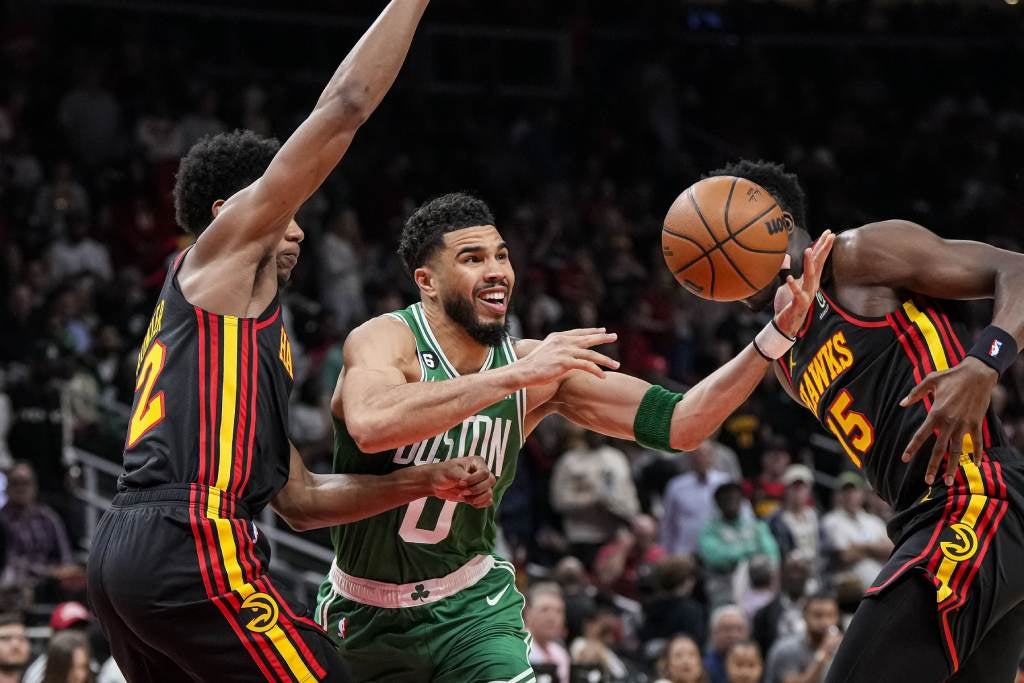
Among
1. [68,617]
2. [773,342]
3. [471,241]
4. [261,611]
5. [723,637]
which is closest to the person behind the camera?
[261,611]

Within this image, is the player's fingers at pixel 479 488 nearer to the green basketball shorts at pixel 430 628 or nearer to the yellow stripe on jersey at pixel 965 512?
the green basketball shorts at pixel 430 628

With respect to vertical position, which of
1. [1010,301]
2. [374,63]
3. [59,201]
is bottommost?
[1010,301]

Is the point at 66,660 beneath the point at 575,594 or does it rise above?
above

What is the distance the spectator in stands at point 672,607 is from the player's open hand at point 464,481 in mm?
6222

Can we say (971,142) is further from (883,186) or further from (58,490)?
(58,490)

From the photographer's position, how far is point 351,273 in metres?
14.1

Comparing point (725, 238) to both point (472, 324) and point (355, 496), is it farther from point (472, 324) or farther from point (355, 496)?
point (355, 496)

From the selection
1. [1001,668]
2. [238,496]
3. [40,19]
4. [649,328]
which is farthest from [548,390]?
[40,19]

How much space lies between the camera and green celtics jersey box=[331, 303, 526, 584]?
17.1 feet

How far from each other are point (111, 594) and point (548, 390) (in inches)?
75.1

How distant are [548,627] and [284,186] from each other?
5.66 m

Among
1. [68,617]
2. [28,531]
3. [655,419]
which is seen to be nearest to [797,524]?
[28,531]

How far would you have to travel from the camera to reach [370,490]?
5.11 metres

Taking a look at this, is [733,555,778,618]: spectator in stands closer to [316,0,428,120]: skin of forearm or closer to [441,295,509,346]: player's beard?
[441,295,509,346]: player's beard
